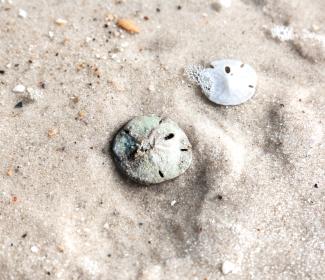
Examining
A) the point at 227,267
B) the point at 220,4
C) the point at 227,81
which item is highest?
the point at 220,4

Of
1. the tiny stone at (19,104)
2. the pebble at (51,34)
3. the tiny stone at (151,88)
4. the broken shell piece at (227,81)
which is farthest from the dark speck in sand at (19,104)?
the broken shell piece at (227,81)

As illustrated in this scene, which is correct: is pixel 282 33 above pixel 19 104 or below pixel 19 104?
above

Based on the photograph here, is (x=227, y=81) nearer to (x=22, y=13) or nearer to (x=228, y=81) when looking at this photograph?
(x=228, y=81)

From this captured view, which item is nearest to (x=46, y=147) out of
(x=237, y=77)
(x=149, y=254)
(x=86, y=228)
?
(x=86, y=228)

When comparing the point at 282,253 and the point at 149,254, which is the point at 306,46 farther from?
the point at 149,254

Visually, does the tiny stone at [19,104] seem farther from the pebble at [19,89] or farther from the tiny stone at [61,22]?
the tiny stone at [61,22]

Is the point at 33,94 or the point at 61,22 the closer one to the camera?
the point at 33,94

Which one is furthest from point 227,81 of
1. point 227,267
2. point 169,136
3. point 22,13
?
point 22,13
